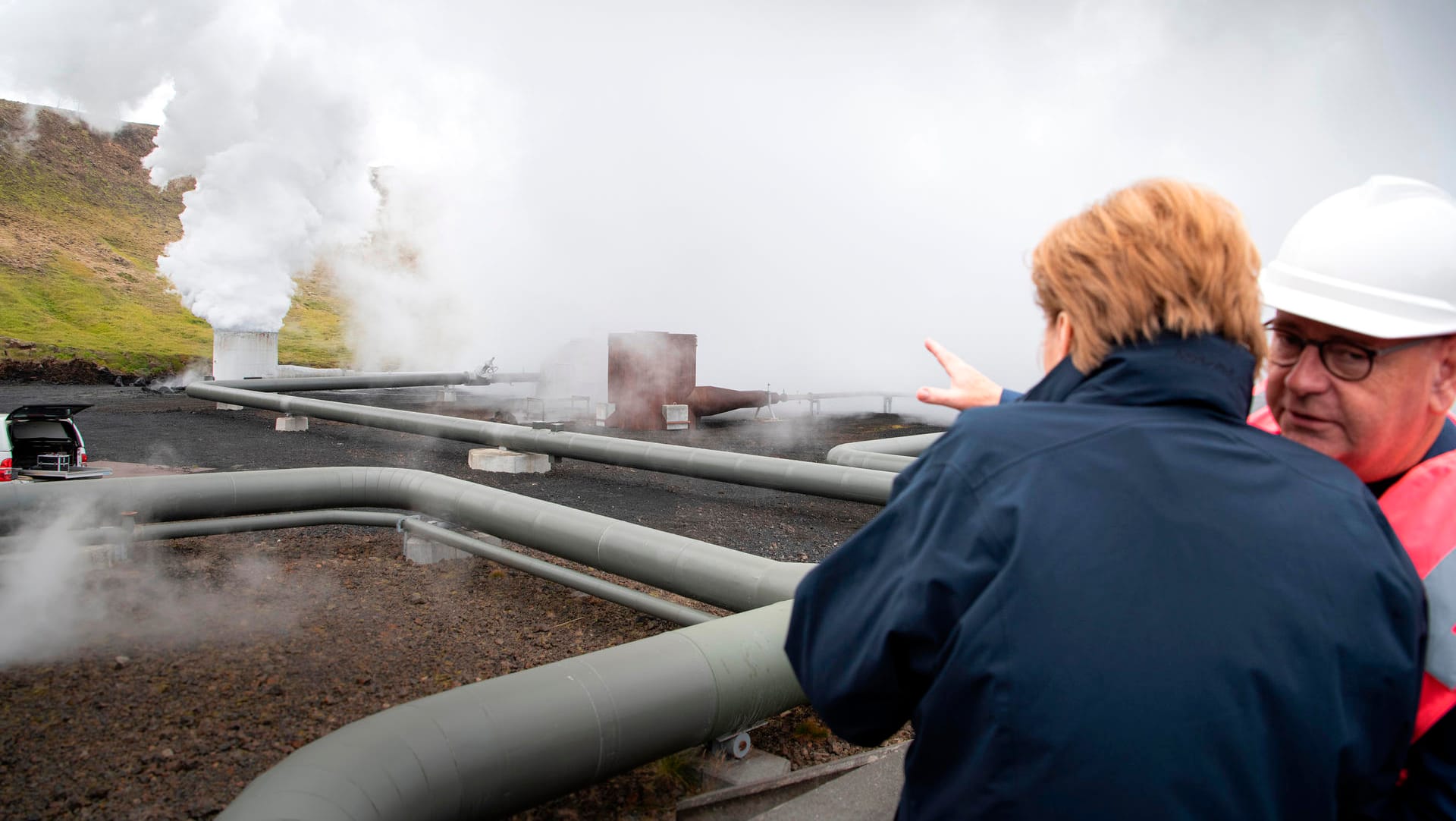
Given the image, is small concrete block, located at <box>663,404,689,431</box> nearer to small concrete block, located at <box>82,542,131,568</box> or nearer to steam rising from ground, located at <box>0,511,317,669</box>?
steam rising from ground, located at <box>0,511,317,669</box>

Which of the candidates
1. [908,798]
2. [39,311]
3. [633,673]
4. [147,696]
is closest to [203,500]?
[147,696]

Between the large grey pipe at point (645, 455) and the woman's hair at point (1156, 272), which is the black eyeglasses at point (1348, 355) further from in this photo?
the large grey pipe at point (645, 455)

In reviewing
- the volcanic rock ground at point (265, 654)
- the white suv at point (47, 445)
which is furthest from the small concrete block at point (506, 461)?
the white suv at point (47, 445)

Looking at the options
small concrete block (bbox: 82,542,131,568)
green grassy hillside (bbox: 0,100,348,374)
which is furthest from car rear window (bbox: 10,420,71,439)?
green grassy hillside (bbox: 0,100,348,374)

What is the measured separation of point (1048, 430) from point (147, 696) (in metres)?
4.51

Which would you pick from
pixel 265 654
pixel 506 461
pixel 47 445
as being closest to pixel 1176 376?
pixel 265 654

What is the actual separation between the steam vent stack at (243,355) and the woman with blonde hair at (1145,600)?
25906 mm

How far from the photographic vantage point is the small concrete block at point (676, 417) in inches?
649

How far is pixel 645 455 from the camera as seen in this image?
10.1m

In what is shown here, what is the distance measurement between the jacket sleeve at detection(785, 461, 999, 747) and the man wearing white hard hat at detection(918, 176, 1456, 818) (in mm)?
776

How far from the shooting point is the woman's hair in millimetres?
1274

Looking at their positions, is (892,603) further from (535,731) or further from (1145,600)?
(535,731)

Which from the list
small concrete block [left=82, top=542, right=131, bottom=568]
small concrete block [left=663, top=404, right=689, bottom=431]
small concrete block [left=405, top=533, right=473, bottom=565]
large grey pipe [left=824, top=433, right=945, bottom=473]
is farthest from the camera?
small concrete block [left=663, top=404, right=689, bottom=431]

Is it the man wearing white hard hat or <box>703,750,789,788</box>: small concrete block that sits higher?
the man wearing white hard hat
